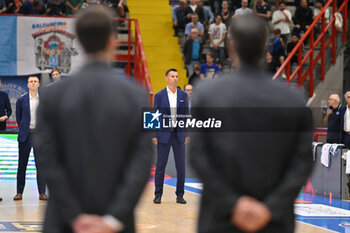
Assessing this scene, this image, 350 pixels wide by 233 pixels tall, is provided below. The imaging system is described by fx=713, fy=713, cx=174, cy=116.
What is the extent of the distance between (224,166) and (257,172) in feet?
0.51

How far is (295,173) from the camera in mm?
3355

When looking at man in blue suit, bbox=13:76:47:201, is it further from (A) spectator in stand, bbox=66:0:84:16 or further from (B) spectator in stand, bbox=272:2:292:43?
(B) spectator in stand, bbox=272:2:292:43

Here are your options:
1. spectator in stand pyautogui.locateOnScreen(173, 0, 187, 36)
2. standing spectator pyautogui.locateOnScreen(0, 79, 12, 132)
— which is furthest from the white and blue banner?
standing spectator pyautogui.locateOnScreen(0, 79, 12, 132)

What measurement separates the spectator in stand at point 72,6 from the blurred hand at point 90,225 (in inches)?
661

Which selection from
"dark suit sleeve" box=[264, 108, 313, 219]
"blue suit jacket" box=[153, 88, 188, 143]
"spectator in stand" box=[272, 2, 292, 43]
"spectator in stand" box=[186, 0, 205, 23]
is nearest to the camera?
"dark suit sleeve" box=[264, 108, 313, 219]

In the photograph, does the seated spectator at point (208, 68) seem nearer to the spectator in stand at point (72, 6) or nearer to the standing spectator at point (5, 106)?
the spectator in stand at point (72, 6)

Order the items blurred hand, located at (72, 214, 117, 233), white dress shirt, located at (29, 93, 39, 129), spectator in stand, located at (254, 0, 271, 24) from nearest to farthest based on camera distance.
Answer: blurred hand, located at (72, 214, 117, 233) → white dress shirt, located at (29, 93, 39, 129) → spectator in stand, located at (254, 0, 271, 24)

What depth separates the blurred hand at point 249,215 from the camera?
3.18 meters

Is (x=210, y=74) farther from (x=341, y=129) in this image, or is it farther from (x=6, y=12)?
(x=6, y=12)

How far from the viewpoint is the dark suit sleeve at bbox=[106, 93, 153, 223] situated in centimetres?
314

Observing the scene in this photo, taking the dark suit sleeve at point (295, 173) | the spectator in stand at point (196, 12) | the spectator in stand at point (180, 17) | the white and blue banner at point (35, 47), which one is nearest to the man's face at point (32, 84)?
the white and blue banner at point (35, 47)

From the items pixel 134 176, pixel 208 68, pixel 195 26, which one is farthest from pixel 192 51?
pixel 134 176

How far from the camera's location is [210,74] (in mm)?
17094

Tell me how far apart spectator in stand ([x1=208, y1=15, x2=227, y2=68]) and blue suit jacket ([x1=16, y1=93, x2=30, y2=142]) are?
347 inches
